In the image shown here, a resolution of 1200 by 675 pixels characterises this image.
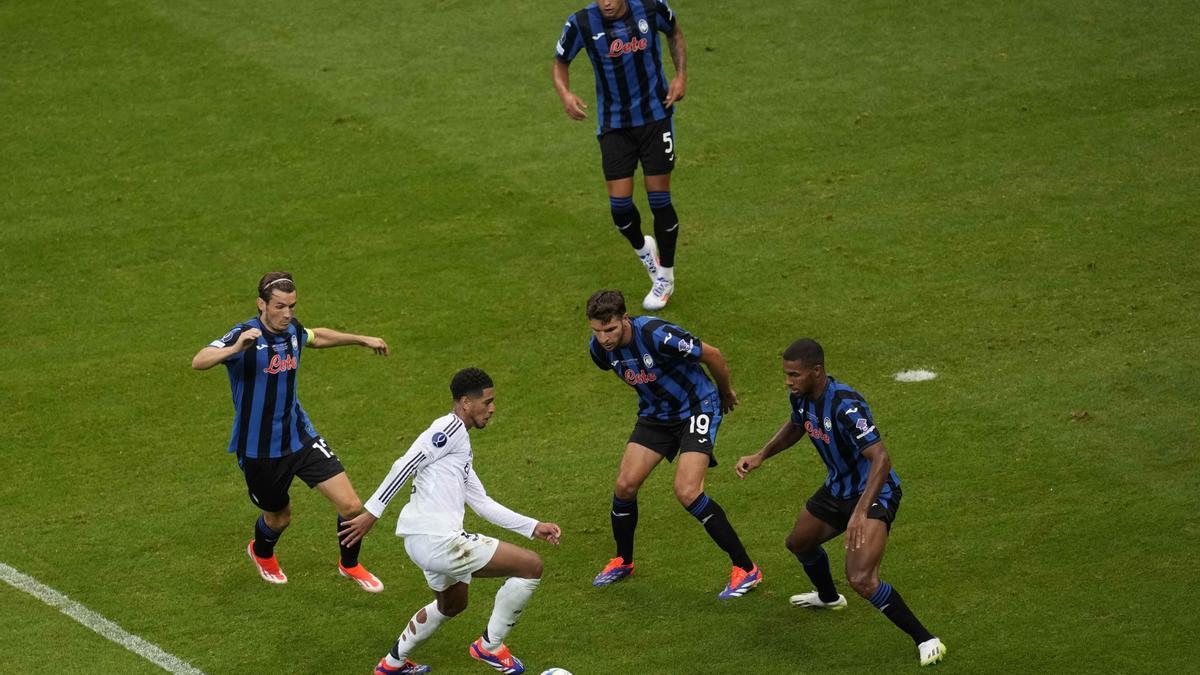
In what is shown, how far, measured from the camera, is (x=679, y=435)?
9.80 meters

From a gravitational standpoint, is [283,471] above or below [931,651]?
above

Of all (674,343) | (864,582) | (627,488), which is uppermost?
(674,343)

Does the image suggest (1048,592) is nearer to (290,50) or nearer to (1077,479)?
(1077,479)

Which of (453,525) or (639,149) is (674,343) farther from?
(639,149)

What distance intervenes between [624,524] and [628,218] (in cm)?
411

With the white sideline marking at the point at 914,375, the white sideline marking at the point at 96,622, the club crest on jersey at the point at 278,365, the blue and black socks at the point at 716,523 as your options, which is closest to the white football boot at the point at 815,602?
the blue and black socks at the point at 716,523

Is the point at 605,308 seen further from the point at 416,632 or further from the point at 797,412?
the point at 416,632

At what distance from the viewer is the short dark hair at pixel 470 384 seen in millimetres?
8281

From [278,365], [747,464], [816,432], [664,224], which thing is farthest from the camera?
[664,224]

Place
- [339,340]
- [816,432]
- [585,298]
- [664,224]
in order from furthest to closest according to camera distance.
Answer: [585,298] → [664,224] → [339,340] → [816,432]

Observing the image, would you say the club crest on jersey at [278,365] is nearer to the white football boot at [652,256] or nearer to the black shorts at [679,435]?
the black shorts at [679,435]

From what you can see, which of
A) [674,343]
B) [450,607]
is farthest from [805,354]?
[450,607]

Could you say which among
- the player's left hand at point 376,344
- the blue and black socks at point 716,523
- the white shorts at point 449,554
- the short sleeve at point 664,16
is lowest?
the blue and black socks at point 716,523

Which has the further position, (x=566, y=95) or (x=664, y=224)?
(x=664, y=224)
